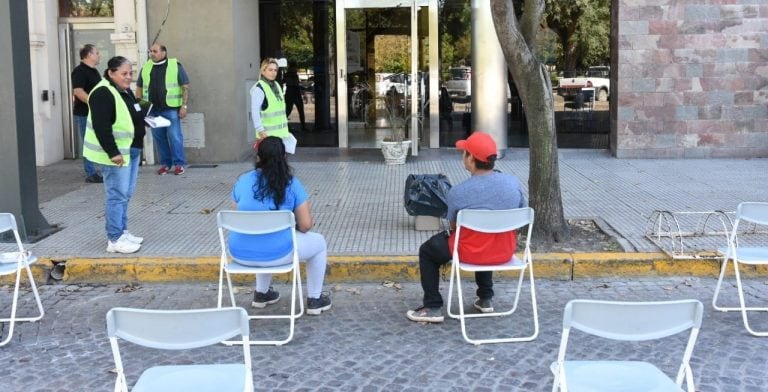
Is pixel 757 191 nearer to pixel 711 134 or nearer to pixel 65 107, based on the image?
pixel 711 134

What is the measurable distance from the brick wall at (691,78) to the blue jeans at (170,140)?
21.9 feet

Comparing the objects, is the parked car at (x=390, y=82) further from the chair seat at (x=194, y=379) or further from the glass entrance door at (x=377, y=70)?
the chair seat at (x=194, y=379)

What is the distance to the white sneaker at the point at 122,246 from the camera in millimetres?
7387

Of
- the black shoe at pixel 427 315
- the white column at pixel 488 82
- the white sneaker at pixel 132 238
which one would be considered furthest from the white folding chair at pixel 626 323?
the white column at pixel 488 82

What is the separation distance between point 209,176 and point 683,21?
24.7 ft

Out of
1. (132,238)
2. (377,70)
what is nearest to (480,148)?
(132,238)

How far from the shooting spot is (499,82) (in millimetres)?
13391

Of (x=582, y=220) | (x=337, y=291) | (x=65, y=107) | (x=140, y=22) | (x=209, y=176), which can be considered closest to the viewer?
(x=337, y=291)

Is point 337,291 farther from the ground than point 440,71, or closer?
closer

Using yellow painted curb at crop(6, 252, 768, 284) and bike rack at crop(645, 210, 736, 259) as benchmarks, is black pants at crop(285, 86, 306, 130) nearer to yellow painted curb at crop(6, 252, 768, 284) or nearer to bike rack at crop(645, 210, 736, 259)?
bike rack at crop(645, 210, 736, 259)

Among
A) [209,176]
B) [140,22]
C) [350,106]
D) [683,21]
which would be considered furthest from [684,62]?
[140,22]

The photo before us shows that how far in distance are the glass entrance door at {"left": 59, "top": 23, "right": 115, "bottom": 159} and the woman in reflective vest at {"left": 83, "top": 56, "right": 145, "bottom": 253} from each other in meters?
6.53

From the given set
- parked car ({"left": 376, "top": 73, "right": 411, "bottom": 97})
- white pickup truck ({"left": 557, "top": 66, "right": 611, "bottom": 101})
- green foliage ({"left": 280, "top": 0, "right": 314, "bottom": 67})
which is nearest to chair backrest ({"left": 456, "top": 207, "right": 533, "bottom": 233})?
parked car ({"left": 376, "top": 73, "right": 411, "bottom": 97})

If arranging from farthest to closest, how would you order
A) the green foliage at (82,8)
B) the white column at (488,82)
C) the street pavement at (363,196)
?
the green foliage at (82,8) < the white column at (488,82) < the street pavement at (363,196)
